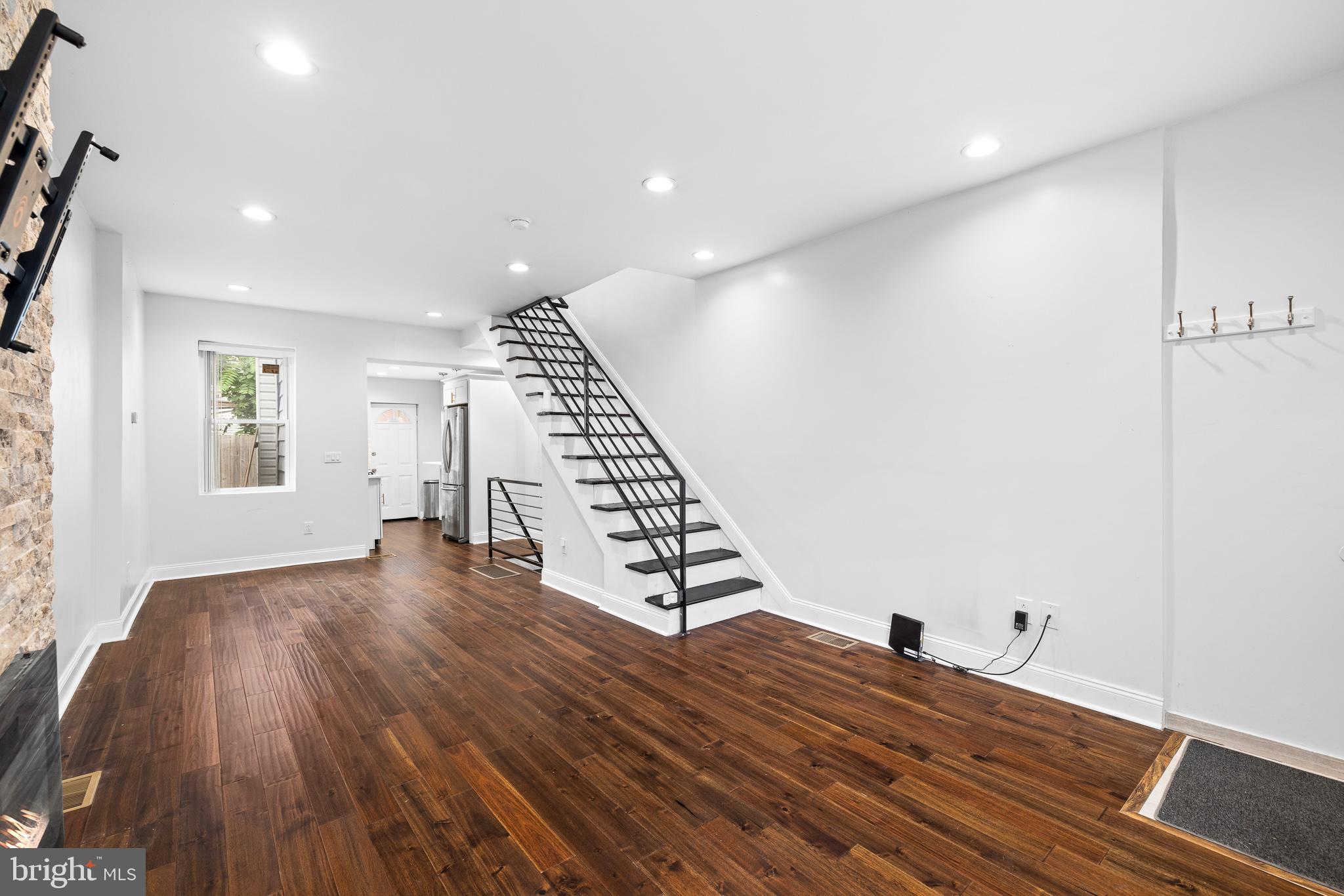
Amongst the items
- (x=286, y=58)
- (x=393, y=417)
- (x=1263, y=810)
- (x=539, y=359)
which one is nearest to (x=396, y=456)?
(x=393, y=417)

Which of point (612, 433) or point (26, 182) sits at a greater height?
point (26, 182)

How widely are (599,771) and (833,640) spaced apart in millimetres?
1927

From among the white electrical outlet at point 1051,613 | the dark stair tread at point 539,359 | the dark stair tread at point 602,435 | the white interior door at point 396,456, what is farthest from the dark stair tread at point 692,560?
the white interior door at point 396,456

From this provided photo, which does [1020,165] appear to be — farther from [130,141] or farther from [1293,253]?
[130,141]

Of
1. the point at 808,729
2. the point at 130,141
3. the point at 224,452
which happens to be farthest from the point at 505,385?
the point at 808,729

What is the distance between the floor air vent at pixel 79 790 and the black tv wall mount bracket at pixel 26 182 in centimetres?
177

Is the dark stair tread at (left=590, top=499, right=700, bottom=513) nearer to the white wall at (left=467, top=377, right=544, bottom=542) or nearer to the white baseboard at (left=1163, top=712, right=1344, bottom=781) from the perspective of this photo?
the white baseboard at (left=1163, top=712, right=1344, bottom=781)

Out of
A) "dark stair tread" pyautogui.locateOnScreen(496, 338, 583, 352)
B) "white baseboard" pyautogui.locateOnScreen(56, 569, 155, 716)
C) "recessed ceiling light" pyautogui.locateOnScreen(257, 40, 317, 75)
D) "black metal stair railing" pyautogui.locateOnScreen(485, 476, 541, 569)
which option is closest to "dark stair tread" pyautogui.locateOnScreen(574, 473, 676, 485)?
"dark stair tread" pyautogui.locateOnScreen(496, 338, 583, 352)

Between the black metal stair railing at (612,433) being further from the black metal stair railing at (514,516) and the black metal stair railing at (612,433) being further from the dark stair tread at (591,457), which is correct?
the black metal stair railing at (514,516)

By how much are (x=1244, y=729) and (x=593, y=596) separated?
144 inches

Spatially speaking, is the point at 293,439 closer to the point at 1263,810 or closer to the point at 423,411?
the point at 423,411

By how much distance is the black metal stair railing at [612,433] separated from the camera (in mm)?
Result: 4246

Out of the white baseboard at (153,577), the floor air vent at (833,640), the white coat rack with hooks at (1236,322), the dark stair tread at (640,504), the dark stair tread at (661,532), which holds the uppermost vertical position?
the white coat rack with hooks at (1236,322)

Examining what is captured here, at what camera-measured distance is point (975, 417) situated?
3146 mm
